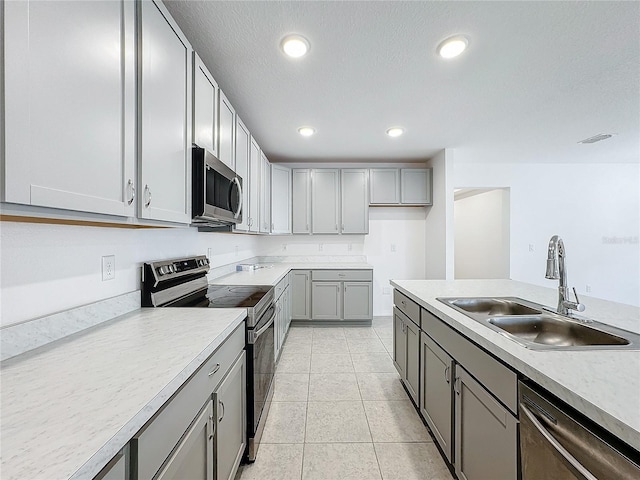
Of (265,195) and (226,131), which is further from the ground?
(226,131)

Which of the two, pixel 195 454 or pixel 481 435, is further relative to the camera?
pixel 481 435

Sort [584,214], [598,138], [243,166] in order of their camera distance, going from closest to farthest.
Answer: [243,166]
[598,138]
[584,214]

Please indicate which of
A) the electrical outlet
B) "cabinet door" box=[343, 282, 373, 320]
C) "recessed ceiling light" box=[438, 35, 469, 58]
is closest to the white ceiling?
"recessed ceiling light" box=[438, 35, 469, 58]

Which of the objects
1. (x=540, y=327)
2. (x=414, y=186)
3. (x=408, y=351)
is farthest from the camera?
(x=414, y=186)

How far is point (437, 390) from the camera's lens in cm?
164

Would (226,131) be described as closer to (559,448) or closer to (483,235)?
(559,448)

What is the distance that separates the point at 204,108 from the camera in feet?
5.50

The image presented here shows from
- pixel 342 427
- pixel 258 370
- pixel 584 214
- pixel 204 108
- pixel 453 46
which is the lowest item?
pixel 342 427

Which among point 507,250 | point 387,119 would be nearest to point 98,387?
point 387,119

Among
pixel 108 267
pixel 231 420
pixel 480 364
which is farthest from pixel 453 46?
pixel 231 420

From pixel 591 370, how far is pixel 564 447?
24cm

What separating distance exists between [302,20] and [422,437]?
261cm

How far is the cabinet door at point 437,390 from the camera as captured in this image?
1.48 metres

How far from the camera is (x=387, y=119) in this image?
294 centimetres
